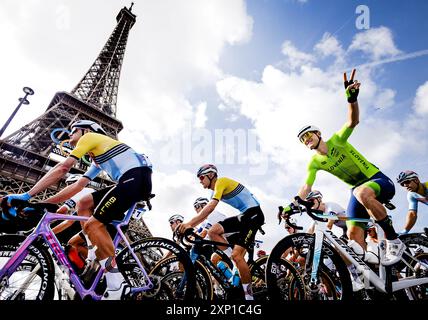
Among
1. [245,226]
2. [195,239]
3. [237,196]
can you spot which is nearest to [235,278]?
[245,226]

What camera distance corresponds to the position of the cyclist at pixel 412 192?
518 cm

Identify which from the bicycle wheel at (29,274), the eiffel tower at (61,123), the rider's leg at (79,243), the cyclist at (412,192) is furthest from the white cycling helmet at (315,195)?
the eiffel tower at (61,123)

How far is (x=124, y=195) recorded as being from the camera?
10.7ft

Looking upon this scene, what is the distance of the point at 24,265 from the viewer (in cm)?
288

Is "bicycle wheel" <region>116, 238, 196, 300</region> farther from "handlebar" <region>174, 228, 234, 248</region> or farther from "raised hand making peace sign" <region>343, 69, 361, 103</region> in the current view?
"raised hand making peace sign" <region>343, 69, 361, 103</region>

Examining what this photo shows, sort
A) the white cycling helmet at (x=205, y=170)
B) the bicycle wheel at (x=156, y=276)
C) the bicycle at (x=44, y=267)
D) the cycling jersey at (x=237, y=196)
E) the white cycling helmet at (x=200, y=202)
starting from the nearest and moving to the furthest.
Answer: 1. the bicycle at (x=44, y=267)
2. the bicycle wheel at (x=156, y=276)
3. the cycling jersey at (x=237, y=196)
4. the white cycling helmet at (x=205, y=170)
5. the white cycling helmet at (x=200, y=202)

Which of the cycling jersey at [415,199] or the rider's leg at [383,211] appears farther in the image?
the cycling jersey at [415,199]

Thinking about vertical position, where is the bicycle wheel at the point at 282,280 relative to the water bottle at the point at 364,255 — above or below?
below

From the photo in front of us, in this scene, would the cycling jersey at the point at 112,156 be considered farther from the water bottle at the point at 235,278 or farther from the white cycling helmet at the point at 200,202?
the white cycling helmet at the point at 200,202

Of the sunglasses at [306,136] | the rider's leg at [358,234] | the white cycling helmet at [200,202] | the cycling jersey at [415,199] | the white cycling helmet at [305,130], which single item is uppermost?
the white cycling helmet at [200,202]

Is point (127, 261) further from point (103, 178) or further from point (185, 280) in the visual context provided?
point (103, 178)

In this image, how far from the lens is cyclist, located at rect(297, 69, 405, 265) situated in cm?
345

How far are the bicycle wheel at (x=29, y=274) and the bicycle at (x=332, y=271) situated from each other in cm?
255
